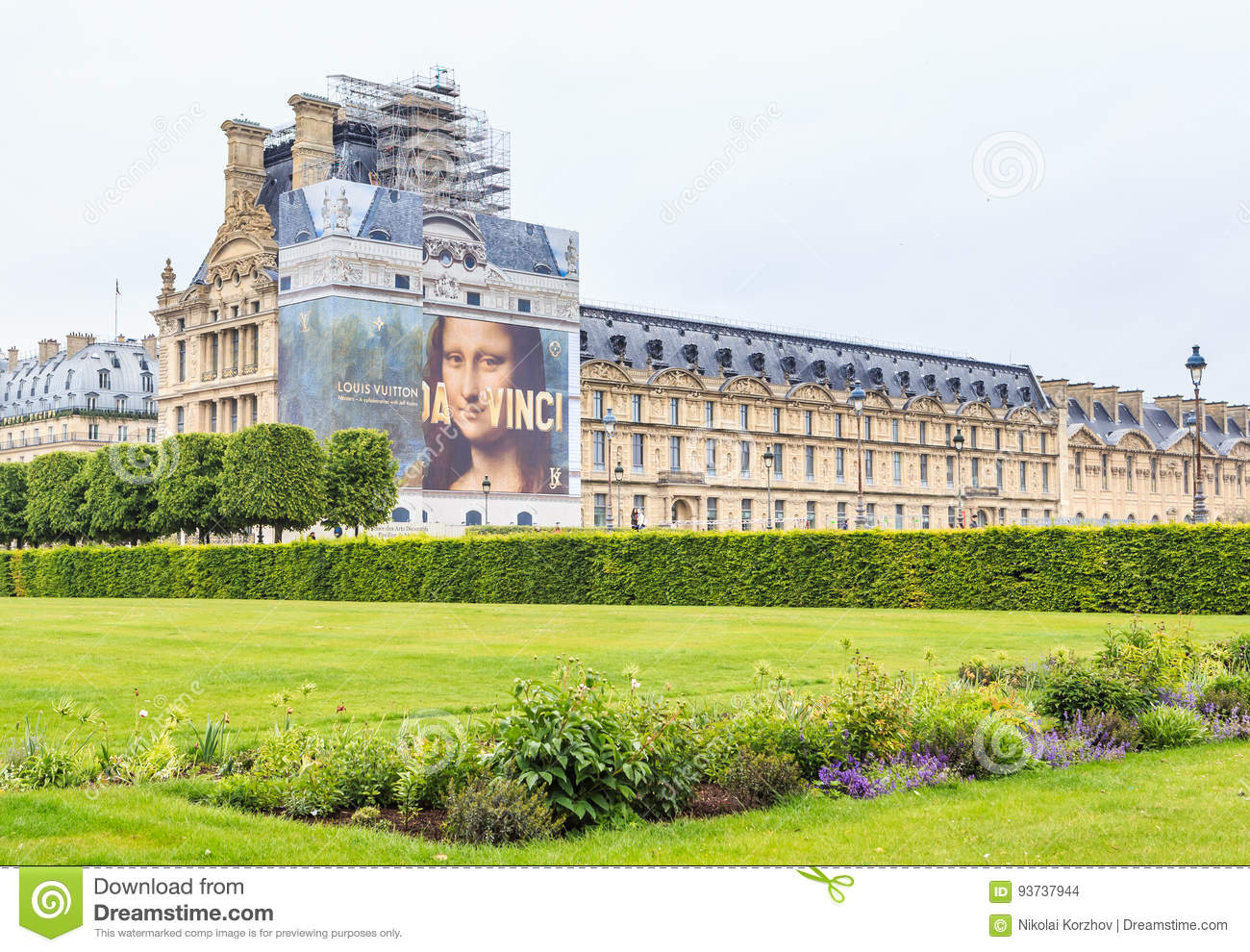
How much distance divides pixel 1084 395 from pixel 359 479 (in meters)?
68.7

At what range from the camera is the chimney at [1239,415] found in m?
116

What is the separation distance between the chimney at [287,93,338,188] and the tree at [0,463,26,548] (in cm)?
2219

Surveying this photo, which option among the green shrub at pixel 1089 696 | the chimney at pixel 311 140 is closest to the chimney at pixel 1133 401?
the chimney at pixel 311 140

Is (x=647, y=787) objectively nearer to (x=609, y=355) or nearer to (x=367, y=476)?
(x=367, y=476)

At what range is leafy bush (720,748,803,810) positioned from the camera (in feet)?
30.1

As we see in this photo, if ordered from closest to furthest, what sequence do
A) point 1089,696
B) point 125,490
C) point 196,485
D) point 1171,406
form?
point 1089,696, point 196,485, point 125,490, point 1171,406

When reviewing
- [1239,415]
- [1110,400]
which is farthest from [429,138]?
[1239,415]

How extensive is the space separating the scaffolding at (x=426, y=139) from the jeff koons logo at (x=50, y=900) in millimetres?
71406

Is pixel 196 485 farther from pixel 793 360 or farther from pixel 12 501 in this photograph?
pixel 793 360

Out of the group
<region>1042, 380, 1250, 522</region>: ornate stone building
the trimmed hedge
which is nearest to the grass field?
the trimmed hedge

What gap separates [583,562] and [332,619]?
11.3m

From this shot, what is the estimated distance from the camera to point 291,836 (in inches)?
307

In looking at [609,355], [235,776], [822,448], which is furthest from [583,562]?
[822,448]

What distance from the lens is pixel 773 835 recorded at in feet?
26.3
